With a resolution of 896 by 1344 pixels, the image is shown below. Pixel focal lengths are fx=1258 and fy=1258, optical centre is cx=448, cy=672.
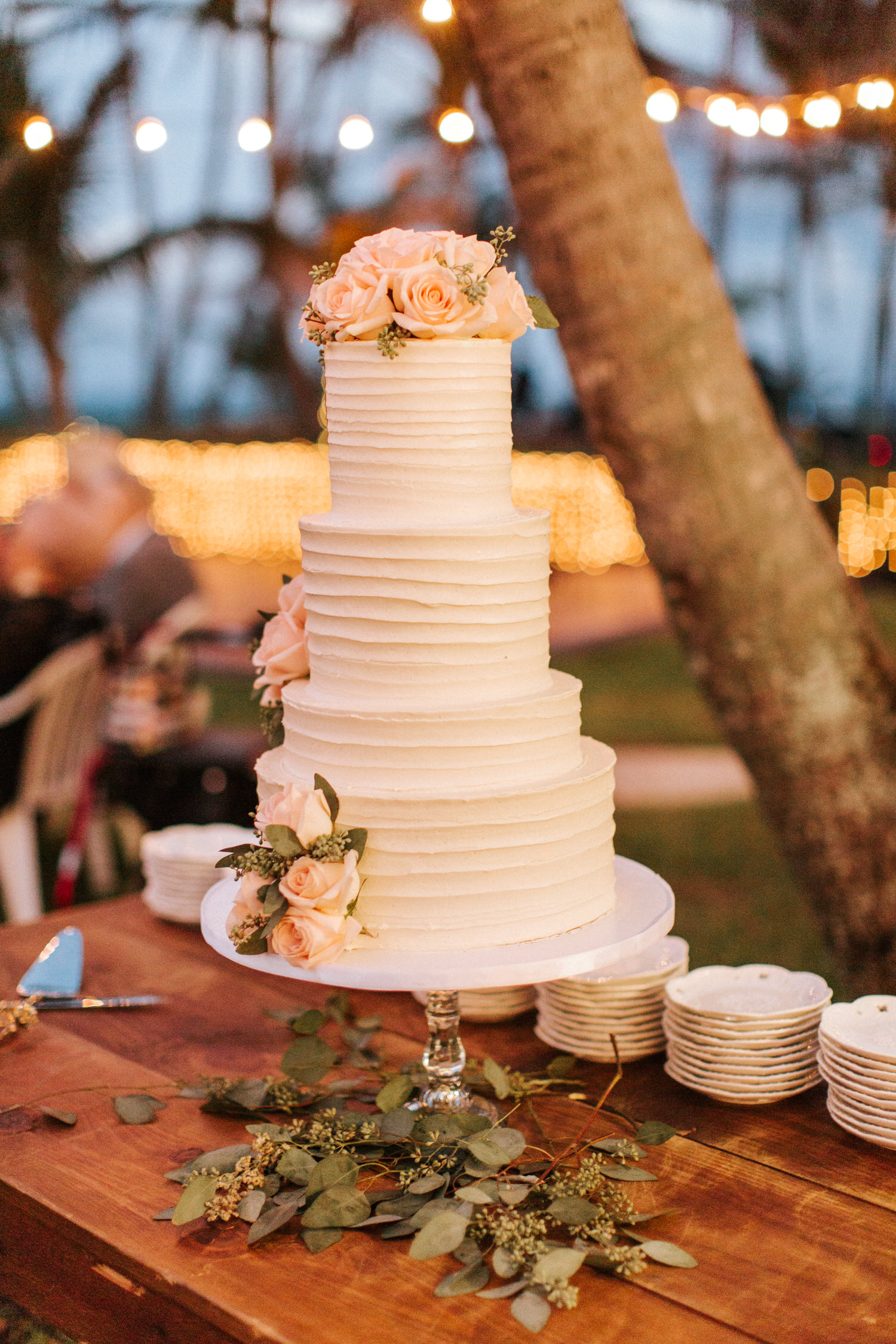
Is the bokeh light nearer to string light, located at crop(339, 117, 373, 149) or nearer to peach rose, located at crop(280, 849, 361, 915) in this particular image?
string light, located at crop(339, 117, 373, 149)

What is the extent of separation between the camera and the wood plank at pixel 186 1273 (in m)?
1.47

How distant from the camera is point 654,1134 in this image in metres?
1.84

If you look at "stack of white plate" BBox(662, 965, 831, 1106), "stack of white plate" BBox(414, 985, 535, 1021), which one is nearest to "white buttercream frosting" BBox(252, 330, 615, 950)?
"stack of white plate" BBox(662, 965, 831, 1106)

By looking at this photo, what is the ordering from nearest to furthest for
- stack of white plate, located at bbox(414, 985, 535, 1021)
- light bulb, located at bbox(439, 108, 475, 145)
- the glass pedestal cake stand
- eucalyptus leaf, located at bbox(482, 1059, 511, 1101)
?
the glass pedestal cake stand < eucalyptus leaf, located at bbox(482, 1059, 511, 1101) < stack of white plate, located at bbox(414, 985, 535, 1021) < light bulb, located at bbox(439, 108, 475, 145)

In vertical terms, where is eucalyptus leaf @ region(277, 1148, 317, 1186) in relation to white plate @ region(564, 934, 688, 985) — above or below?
below

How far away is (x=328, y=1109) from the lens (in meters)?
1.91

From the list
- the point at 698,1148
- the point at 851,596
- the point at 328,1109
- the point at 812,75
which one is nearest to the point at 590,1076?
the point at 698,1148

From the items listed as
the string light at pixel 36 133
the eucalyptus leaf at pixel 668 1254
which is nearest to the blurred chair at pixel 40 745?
the string light at pixel 36 133

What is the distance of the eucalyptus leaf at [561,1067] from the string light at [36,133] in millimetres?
3072

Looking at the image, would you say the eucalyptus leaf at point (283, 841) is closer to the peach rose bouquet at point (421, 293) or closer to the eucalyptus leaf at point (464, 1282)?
the eucalyptus leaf at point (464, 1282)

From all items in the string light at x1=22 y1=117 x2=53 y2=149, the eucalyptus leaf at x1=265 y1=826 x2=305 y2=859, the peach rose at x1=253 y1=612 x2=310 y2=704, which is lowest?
the eucalyptus leaf at x1=265 y1=826 x2=305 y2=859

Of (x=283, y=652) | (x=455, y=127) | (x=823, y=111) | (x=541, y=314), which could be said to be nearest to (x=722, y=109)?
(x=823, y=111)

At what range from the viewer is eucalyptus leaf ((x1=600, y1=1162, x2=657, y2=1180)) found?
1.75m

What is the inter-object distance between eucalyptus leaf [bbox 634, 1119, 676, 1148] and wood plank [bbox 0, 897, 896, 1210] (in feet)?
0.30
